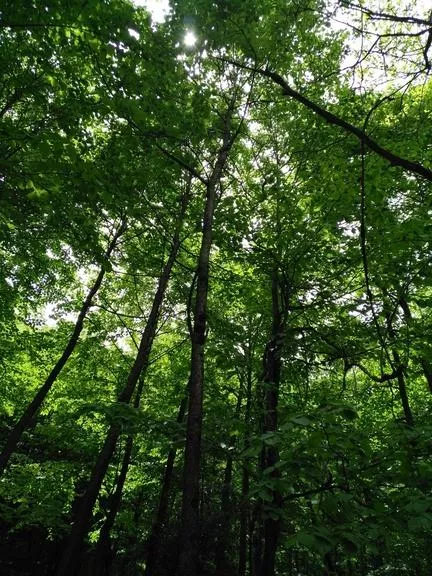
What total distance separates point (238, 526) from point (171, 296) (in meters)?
11.5

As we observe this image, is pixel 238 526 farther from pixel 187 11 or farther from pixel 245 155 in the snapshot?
pixel 187 11

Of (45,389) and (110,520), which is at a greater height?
(45,389)

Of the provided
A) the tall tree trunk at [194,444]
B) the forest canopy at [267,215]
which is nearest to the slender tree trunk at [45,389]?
the forest canopy at [267,215]

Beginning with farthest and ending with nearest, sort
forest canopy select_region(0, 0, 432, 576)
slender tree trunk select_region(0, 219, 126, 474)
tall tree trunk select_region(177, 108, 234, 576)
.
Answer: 1. slender tree trunk select_region(0, 219, 126, 474)
2. tall tree trunk select_region(177, 108, 234, 576)
3. forest canopy select_region(0, 0, 432, 576)

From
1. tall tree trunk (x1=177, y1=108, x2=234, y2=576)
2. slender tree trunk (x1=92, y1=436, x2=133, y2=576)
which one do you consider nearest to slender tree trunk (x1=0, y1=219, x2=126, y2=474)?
slender tree trunk (x1=92, y1=436, x2=133, y2=576)

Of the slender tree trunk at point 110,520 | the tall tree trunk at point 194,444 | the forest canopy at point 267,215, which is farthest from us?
the slender tree trunk at point 110,520

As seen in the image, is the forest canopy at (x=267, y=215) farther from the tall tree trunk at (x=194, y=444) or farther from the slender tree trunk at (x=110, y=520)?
the slender tree trunk at (x=110, y=520)

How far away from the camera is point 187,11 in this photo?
17.3 feet

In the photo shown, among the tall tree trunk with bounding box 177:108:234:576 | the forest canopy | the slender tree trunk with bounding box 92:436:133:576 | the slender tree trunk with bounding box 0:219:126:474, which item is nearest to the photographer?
the forest canopy

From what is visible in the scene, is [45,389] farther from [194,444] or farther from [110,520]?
[194,444]

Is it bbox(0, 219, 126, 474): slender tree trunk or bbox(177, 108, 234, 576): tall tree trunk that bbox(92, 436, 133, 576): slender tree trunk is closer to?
bbox(0, 219, 126, 474): slender tree trunk

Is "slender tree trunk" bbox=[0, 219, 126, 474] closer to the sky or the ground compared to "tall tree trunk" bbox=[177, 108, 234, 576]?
closer to the sky

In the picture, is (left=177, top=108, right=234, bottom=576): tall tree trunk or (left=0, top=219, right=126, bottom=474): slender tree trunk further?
(left=0, top=219, right=126, bottom=474): slender tree trunk

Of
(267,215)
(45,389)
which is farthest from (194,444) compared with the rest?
(45,389)
